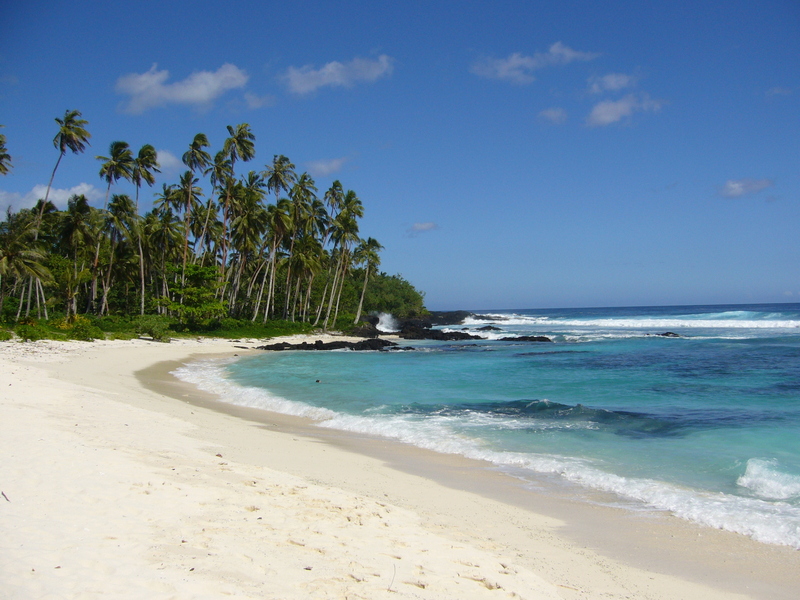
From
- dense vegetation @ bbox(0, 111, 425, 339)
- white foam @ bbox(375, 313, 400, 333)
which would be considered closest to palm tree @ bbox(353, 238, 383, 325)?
dense vegetation @ bbox(0, 111, 425, 339)

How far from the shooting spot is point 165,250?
1558 inches

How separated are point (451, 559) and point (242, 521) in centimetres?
189

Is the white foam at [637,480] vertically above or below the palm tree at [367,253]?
below

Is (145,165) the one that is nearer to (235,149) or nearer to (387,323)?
(235,149)

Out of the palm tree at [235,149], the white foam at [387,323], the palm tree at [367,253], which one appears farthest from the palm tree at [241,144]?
the white foam at [387,323]

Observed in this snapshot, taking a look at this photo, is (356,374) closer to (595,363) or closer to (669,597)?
(595,363)

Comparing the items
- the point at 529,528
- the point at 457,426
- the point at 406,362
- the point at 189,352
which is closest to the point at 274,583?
the point at 529,528

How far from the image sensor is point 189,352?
26.4 metres

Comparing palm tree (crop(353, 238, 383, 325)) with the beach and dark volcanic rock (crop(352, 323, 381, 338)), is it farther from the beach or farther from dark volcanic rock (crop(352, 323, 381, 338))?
the beach

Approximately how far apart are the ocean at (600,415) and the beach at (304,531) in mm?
1047

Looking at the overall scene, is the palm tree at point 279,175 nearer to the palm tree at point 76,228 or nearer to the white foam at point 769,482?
the palm tree at point 76,228

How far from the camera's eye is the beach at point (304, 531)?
3.51m

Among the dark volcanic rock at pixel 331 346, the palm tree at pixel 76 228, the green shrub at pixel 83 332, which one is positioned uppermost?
the palm tree at pixel 76 228

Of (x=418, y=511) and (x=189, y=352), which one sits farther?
(x=189, y=352)
